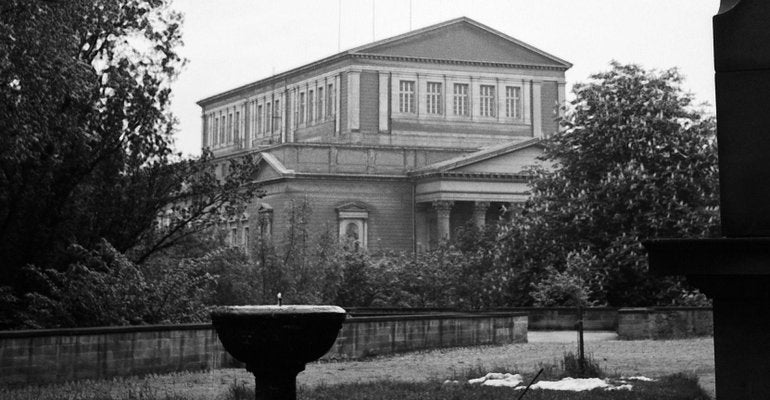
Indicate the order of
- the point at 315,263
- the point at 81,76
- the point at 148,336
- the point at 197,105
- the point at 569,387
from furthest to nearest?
the point at 197,105 < the point at 315,263 < the point at 81,76 < the point at 148,336 < the point at 569,387

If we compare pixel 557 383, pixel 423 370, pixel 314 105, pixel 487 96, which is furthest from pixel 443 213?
pixel 557 383

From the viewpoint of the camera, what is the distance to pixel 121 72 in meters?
28.8

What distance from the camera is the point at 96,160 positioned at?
27812 mm

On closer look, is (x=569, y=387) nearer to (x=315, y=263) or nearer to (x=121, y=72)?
(x=121, y=72)

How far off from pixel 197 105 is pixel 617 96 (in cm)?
7119

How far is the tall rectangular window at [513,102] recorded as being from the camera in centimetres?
8969

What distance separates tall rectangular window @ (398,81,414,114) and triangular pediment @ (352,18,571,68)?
1.89 m

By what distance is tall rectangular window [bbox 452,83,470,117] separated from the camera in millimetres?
88562

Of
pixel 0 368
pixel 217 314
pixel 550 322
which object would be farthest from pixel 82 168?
pixel 217 314

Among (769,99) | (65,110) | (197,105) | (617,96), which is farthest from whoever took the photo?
(197,105)

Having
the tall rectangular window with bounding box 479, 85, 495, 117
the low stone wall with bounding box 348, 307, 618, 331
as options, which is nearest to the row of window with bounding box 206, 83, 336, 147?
the tall rectangular window with bounding box 479, 85, 495, 117

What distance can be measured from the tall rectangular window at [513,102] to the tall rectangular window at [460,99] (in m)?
2.84

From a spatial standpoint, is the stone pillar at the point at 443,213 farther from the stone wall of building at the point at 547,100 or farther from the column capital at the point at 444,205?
the stone wall of building at the point at 547,100

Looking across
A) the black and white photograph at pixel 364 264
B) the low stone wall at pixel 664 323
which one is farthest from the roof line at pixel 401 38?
the low stone wall at pixel 664 323
